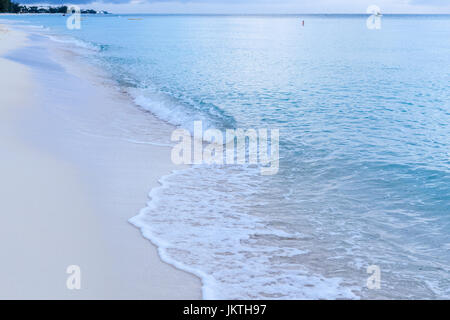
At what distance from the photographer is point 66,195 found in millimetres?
6680

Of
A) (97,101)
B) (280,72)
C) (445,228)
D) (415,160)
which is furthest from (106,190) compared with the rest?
(280,72)

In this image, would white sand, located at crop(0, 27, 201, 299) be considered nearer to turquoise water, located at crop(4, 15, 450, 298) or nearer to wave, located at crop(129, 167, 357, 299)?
wave, located at crop(129, 167, 357, 299)

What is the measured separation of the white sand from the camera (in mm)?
4676

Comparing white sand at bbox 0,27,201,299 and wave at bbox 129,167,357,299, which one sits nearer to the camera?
white sand at bbox 0,27,201,299

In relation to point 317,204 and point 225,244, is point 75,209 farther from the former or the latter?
point 317,204

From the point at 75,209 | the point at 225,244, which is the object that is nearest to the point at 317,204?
the point at 225,244

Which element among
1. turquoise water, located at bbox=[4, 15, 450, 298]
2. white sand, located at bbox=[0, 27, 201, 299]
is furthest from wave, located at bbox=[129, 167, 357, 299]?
white sand, located at bbox=[0, 27, 201, 299]

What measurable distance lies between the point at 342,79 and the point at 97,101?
13.7 metres

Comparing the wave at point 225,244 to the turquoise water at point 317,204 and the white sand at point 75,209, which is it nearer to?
the turquoise water at point 317,204

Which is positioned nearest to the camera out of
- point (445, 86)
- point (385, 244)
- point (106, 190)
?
point (385, 244)

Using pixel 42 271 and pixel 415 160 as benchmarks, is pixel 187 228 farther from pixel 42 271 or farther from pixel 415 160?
pixel 415 160

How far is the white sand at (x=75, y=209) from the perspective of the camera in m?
4.68

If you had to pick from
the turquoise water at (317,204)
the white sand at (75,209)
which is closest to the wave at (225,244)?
the turquoise water at (317,204)
